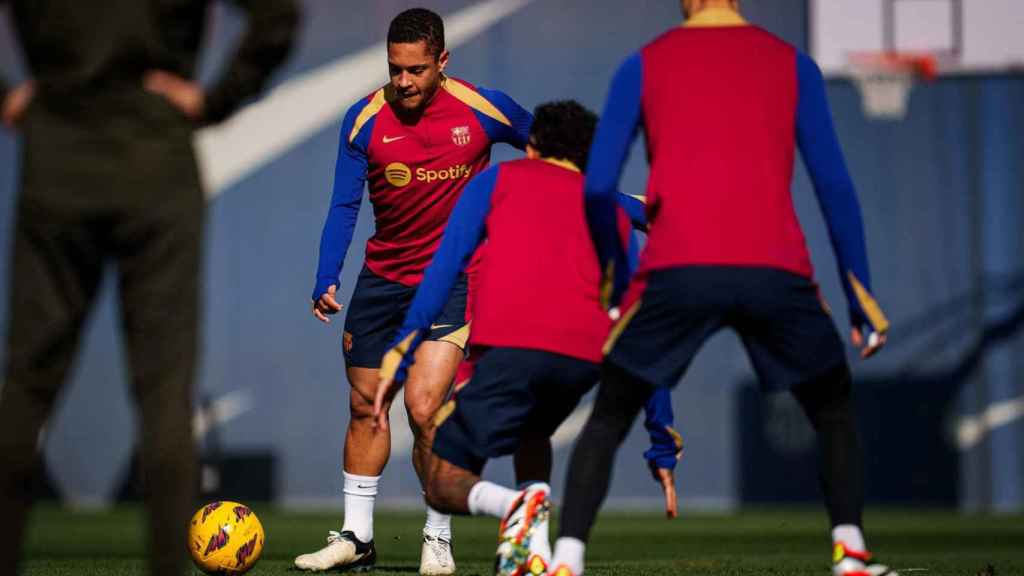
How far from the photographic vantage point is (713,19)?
3479mm

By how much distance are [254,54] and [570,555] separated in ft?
4.39

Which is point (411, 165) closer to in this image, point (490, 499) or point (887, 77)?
point (490, 499)

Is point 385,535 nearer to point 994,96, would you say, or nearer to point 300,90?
point 300,90

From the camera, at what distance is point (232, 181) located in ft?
42.9

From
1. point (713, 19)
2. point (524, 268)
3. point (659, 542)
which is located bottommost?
point (659, 542)

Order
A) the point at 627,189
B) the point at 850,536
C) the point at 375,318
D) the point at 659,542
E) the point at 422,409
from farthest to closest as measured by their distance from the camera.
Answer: the point at 627,189 < the point at 659,542 < the point at 375,318 < the point at 422,409 < the point at 850,536

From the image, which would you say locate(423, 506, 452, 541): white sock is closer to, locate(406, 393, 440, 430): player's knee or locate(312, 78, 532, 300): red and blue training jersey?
locate(406, 393, 440, 430): player's knee

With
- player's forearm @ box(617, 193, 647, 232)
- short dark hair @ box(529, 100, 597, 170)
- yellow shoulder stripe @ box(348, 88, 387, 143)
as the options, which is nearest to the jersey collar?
short dark hair @ box(529, 100, 597, 170)

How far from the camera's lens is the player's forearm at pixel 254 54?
2.70m

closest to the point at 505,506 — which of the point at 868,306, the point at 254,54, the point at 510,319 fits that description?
the point at 510,319

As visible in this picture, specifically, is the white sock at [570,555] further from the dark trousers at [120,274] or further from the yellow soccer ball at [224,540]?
the yellow soccer ball at [224,540]

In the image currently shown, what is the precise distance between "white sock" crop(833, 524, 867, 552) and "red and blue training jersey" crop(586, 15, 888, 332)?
0.47 metres

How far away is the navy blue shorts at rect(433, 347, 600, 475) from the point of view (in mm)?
3746

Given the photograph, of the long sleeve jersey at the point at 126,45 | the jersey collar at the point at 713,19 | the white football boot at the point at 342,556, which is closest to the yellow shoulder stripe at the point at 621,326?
the jersey collar at the point at 713,19
